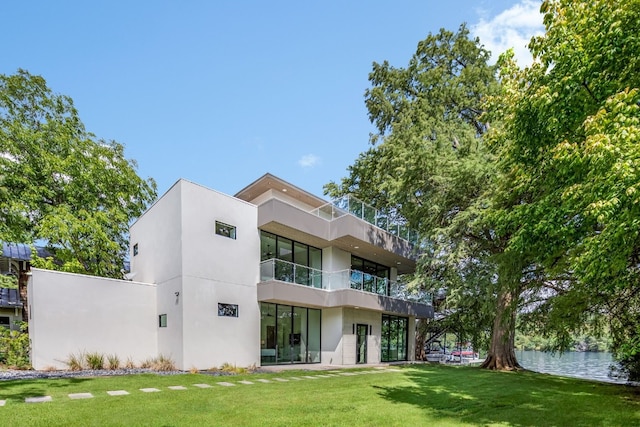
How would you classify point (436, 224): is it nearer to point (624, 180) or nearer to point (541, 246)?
point (541, 246)

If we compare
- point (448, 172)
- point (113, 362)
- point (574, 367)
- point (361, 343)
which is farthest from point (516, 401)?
point (574, 367)

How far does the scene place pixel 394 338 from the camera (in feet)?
65.3

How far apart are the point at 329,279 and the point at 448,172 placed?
6.80m

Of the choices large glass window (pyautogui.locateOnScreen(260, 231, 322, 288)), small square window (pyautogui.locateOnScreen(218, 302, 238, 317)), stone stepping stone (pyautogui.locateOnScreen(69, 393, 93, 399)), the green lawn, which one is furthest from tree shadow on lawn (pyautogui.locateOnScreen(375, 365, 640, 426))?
small square window (pyautogui.locateOnScreen(218, 302, 238, 317))

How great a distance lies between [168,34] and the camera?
39.5ft

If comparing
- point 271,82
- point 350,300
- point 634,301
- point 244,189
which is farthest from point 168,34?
point 634,301

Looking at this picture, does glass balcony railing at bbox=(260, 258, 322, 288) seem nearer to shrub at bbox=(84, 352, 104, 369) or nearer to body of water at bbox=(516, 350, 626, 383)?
shrub at bbox=(84, 352, 104, 369)

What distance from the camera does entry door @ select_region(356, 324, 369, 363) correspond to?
1706 cm

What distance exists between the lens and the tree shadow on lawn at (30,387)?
714 centimetres

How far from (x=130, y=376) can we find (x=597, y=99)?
12851 millimetres

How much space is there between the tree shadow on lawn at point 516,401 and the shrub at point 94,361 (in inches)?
367

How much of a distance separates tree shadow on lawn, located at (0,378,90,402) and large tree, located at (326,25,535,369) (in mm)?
11541

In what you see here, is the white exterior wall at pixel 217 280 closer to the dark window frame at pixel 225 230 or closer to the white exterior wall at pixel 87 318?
the dark window frame at pixel 225 230

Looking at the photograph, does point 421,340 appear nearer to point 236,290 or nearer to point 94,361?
point 236,290
